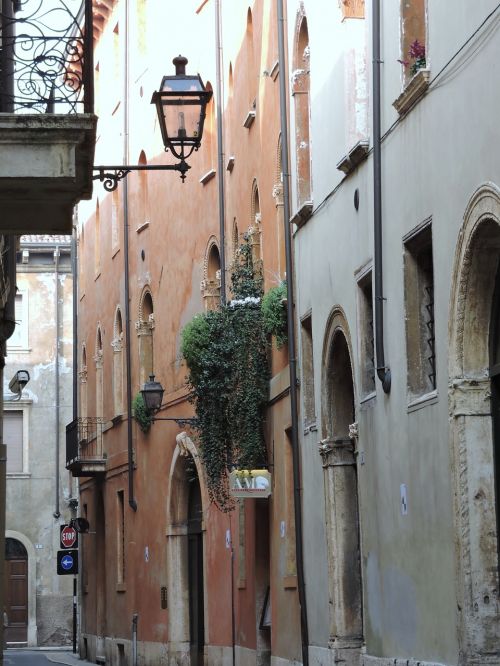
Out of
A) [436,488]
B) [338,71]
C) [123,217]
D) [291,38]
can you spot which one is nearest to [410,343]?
[436,488]

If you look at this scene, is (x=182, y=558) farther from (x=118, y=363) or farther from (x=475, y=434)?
(x=475, y=434)

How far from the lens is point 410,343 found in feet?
43.5

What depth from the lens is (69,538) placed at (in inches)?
1391

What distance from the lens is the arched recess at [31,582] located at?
4312 cm

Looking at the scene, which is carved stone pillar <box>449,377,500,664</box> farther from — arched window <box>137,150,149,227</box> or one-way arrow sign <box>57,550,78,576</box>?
one-way arrow sign <box>57,550,78,576</box>

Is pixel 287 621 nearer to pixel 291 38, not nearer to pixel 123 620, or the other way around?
pixel 291 38

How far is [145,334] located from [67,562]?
7217mm

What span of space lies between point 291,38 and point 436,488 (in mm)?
7900

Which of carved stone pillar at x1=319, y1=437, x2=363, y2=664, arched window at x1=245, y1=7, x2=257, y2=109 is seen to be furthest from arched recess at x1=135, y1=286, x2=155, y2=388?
carved stone pillar at x1=319, y1=437, x2=363, y2=664

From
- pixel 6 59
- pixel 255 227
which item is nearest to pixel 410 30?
pixel 6 59

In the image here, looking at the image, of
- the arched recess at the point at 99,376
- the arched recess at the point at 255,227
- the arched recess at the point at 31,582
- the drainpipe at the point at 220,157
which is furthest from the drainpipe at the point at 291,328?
the arched recess at the point at 31,582

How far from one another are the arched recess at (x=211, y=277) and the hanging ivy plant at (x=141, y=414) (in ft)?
13.3

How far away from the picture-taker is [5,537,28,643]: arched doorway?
4334 centimetres

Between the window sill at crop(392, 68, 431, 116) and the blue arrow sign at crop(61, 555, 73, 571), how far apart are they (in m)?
22.2
